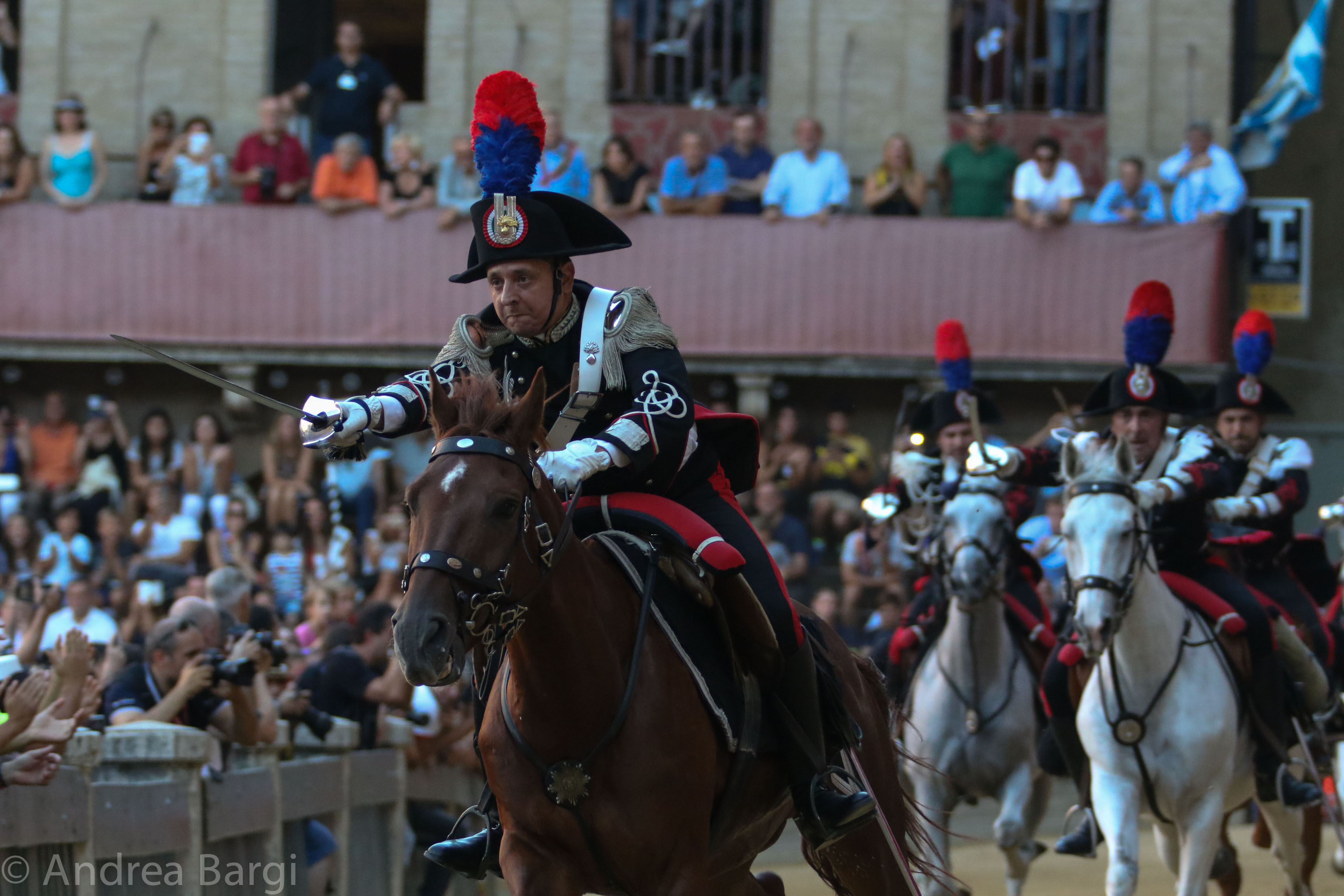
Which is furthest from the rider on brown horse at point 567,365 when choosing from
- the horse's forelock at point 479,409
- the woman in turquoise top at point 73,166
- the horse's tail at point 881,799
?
the woman in turquoise top at point 73,166

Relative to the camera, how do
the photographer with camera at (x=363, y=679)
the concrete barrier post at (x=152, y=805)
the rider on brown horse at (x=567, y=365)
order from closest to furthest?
the rider on brown horse at (x=567, y=365) < the concrete barrier post at (x=152, y=805) < the photographer with camera at (x=363, y=679)

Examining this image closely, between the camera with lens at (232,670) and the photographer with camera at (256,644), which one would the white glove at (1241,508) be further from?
the camera with lens at (232,670)

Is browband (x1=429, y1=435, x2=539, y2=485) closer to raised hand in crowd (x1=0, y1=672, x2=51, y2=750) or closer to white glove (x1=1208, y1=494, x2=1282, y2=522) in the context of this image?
raised hand in crowd (x1=0, y1=672, x2=51, y2=750)

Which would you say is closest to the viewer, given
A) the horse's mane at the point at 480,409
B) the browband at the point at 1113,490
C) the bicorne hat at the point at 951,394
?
the horse's mane at the point at 480,409

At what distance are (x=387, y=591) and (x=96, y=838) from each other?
720 centimetres

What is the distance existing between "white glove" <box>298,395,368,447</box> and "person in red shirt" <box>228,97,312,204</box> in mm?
13366

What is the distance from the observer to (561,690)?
5445mm

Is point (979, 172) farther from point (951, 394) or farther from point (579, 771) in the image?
point (579, 771)

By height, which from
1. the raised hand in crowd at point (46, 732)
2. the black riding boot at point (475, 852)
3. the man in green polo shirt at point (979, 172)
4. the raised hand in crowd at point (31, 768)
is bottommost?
the black riding boot at point (475, 852)

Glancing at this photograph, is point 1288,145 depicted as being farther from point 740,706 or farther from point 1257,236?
point 740,706

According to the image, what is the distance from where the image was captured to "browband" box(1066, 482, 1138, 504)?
840cm

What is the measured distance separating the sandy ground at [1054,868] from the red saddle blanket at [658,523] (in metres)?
5.78

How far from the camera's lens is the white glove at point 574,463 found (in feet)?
17.2

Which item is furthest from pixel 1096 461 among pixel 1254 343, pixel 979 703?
pixel 1254 343
